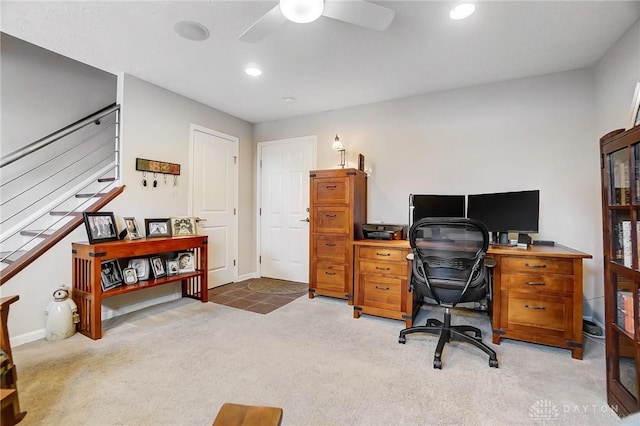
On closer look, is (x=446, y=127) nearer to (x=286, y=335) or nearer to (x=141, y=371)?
(x=286, y=335)

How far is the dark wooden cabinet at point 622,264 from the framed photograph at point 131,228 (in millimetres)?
3697

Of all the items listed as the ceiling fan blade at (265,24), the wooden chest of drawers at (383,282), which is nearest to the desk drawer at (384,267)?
the wooden chest of drawers at (383,282)

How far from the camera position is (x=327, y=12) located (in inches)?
64.3

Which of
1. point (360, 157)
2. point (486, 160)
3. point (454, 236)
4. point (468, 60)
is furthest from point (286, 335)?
point (468, 60)

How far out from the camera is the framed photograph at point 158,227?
2979mm

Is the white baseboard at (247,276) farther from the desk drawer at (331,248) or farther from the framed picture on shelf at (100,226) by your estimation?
the framed picture on shelf at (100,226)

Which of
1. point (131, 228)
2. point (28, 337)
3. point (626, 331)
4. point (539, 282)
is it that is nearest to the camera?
point (626, 331)

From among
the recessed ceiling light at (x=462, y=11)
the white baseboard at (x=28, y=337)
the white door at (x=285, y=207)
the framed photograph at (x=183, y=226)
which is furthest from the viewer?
the white door at (x=285, y=207)

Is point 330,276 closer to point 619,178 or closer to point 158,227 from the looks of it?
point 158,227

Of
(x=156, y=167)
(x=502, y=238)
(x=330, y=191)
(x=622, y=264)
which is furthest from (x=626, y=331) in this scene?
(x=156, y=167)

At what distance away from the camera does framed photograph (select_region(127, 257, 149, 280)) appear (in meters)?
2.84

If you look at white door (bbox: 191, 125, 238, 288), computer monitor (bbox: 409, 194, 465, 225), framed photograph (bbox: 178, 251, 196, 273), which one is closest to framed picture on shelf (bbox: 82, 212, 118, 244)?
framed photograph (bbox: 178, 251, 196, 273)

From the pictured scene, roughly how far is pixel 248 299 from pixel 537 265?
9.55 feet

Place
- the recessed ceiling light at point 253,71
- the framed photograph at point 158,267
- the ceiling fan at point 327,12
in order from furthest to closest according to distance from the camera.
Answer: the framed photograph at point 158,267, the recessed ceiling light at point 253,71, the ceiling fan at point 327,12
